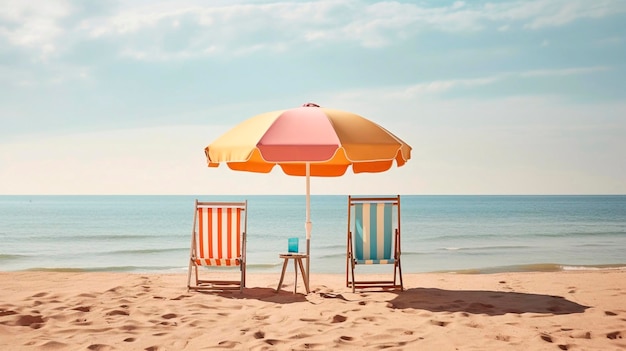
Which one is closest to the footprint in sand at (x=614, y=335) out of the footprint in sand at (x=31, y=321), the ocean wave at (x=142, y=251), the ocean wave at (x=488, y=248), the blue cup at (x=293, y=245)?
the blue cup at (x=293, y=245)

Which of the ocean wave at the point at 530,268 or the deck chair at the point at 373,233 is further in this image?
the ocean wave at the point at 530,268

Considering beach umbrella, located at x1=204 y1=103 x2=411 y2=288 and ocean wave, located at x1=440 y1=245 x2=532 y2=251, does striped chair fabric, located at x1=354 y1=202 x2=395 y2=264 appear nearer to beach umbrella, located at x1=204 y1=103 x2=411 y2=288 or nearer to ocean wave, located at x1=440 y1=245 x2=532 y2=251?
beach umbrella, located at x1=204 y1=103 x2=411 y2=288

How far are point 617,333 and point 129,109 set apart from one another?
28735 millimetres

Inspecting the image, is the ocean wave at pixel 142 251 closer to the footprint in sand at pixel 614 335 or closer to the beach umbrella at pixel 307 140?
the beach umbrella at pixel 307 140

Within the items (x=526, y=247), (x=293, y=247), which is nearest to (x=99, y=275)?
(x=293, y=247)

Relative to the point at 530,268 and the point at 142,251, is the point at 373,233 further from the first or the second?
the point at 142,251

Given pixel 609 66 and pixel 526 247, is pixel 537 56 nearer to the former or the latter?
pixel 609 66

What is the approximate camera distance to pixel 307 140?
5.63 m

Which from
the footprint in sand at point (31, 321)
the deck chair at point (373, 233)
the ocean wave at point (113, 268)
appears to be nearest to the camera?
the footprint in sand at point (31, 321)

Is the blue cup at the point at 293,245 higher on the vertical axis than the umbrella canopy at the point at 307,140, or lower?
lower

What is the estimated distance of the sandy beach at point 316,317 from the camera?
4254 mm

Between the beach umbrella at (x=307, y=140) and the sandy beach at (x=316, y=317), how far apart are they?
128 centimetres

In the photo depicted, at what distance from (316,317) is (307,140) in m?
1.61

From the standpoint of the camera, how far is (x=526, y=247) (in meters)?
17.9
